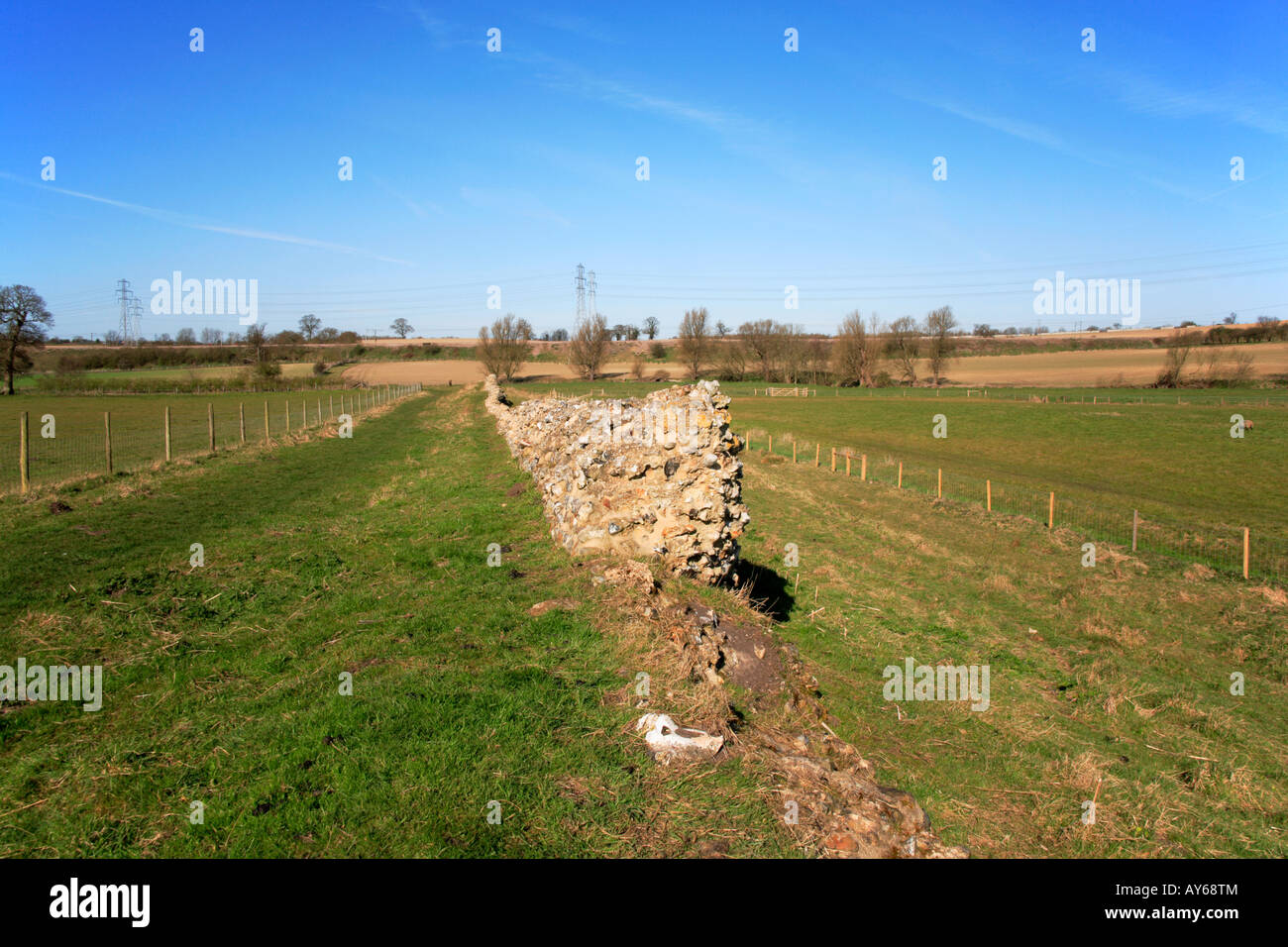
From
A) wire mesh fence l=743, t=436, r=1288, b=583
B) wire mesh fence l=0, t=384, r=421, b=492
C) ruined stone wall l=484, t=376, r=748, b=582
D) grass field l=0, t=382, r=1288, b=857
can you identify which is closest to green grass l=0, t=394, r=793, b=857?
grass field l=0, t=382, r=1288, b=857

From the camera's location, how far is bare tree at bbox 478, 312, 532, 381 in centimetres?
10388

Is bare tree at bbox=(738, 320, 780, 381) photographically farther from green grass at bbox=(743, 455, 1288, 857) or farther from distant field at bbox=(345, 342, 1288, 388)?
green grass at bbox=(743, 455, 1288, 857)

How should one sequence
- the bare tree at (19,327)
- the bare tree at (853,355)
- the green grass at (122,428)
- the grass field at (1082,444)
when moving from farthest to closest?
the bare tree at (853,355)
the bare tree at (19,327)
the grass field at (1082,444)
the green grass at (122,428)

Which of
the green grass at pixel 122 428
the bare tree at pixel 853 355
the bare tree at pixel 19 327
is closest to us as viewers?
the green grass at pixel 122 428

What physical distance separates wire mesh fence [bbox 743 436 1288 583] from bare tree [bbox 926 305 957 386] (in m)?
69.7

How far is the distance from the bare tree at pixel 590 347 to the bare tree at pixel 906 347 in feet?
145

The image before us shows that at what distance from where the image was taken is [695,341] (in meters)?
112

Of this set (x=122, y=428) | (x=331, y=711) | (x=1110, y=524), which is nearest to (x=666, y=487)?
(x=331, y=711)

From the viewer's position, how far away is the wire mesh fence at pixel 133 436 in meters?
18.8

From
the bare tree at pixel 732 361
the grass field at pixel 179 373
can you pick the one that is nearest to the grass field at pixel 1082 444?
the bare tree at pixel 732 361

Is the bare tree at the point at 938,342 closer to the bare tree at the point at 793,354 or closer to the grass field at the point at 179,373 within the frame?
the bare tree at the point at 793,354

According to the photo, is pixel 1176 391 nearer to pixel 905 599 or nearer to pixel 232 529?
pixel 905 599
